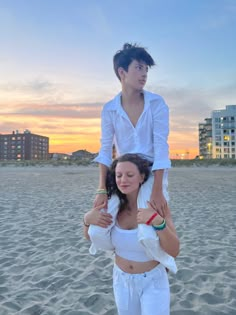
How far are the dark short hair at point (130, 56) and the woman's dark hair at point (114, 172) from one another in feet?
2.11

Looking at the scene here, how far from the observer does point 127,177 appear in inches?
78.2

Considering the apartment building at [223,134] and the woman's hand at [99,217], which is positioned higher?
the apartment building at [223,134]

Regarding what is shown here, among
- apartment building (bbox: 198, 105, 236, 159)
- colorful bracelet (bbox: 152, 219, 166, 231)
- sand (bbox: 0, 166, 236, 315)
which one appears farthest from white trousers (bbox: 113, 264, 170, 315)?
apartment building (bbox: 198, 105, 236, 159)

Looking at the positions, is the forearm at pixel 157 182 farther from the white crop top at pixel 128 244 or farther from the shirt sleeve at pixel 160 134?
the white crop top at pixel 128 244

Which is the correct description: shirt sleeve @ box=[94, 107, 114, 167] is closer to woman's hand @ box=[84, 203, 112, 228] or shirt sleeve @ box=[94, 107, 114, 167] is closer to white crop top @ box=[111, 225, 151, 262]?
woman's hand @ box=[84, 203, 112, 228]

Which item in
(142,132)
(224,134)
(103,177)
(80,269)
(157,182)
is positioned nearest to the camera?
(157,182)

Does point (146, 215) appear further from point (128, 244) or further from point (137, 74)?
point (137, 74)

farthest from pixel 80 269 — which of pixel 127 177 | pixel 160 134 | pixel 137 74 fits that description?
pixel 137 74

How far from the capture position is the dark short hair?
2.16 m

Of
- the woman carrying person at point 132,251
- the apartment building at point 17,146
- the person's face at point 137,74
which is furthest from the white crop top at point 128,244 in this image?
the apartment building at point 17,146

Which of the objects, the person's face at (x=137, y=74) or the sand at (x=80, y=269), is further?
the sand at (x=80, y=269)

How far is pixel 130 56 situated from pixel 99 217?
1.12 meters

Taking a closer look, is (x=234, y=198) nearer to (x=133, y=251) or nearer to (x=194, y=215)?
(x=194, y=215)

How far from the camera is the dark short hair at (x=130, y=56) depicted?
216 cm
